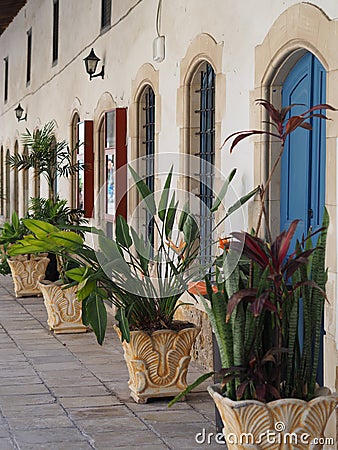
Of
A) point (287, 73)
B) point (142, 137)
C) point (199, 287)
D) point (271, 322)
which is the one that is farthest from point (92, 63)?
point (271, 322)

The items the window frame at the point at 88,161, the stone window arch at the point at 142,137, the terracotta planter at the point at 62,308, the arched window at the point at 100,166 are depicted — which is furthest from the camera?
the window frame at the point at 88,161

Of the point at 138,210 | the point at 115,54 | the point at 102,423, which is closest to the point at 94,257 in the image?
the point at 102,423

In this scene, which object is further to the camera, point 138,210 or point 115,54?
point 115,54

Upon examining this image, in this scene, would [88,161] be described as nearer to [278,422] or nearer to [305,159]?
[305,159]

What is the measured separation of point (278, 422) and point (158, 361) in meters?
1.86

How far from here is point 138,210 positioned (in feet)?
30.7

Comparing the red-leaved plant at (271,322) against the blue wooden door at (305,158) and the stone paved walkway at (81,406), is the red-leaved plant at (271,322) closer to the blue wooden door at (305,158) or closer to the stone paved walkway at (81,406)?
the stone paved walkway at (81,406)

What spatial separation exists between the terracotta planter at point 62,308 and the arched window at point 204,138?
1.63m

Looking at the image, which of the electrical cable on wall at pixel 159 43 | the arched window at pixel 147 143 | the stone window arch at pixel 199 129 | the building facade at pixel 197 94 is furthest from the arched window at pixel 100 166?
the stone window arch at pixel 199 129

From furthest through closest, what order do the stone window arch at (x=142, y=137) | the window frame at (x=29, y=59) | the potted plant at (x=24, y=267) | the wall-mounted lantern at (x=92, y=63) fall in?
the window frame at (x=29, y=59), the potted plant at (x=24, y=267), the wall-mounted lantern at (x=92, y=63), the stone window arch at (x=142, y=137)

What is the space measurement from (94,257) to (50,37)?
32.5 feet

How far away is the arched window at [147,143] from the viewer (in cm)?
909

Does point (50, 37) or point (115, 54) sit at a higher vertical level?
point (50, 37)

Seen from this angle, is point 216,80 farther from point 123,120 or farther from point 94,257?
point 123,120
